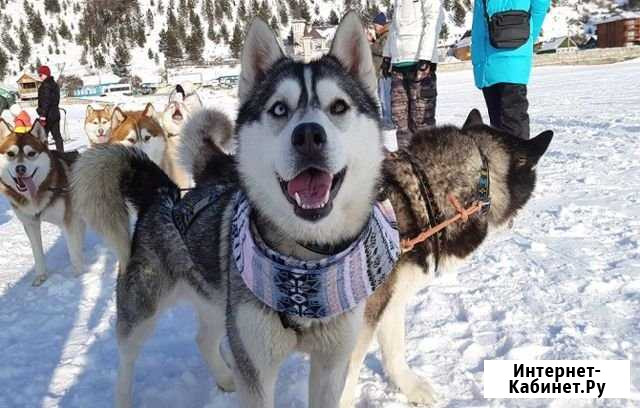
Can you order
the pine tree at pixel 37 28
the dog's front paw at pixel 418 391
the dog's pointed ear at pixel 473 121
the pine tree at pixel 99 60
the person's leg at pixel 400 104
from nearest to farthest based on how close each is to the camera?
the dog's front paw at pixel 418 391
the dog's pointed ear at pixel 473 121
the person's leg at pixel 400 104
the pine tree at pixel 99 60
the pine tree at pixel 37 28

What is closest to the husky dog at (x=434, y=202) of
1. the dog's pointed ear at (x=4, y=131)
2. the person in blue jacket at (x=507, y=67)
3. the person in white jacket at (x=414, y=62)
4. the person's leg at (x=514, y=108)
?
the person in blue jacket at (x=507, y=67)

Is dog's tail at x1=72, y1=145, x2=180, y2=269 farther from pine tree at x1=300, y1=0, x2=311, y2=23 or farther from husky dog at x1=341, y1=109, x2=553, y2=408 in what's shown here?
pine tree at x1=300, y1=0, x2=311, y2=23

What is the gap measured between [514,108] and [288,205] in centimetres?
263

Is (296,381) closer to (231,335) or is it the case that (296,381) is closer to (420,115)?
(231,335)

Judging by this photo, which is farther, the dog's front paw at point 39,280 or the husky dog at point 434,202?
the dog's front paw at point 39,280

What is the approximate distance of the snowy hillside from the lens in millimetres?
79812

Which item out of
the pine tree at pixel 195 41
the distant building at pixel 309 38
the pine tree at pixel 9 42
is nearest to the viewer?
the distant building at pixel 309 38

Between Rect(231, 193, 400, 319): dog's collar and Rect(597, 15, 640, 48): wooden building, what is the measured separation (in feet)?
187

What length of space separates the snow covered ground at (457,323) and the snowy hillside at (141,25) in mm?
76801

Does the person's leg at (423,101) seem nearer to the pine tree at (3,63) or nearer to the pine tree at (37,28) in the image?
the pine tree at (3,63)

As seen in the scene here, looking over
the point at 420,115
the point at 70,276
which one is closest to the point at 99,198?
the point at 70,276

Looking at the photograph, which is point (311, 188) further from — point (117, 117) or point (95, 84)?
point (95, 84)

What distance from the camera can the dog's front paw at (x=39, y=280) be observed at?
3.99 metres

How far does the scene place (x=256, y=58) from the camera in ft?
6.41
